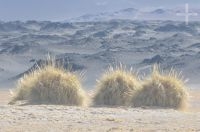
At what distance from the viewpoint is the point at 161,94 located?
13.8m

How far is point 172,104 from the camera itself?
13.9 meters

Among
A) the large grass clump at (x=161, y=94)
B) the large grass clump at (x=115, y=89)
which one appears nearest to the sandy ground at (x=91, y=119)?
the large grass clump at (x=161, y=94)

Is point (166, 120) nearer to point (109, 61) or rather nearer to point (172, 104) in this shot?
point (172, 104)

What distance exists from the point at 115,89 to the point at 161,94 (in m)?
0.98

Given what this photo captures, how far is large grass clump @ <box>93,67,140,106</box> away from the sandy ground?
0.95m

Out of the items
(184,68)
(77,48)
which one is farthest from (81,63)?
(77,48)

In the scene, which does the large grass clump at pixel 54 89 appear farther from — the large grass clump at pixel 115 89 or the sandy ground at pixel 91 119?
the sandy ground at pixel 91 119

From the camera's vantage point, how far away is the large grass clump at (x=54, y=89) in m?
14.0

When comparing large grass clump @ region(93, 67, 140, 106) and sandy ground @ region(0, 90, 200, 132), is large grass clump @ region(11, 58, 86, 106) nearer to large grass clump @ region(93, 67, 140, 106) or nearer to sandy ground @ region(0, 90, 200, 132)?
large grass clump @ region(93, 67, 140, 106)

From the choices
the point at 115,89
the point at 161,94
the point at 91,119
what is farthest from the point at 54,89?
the point at 91,119

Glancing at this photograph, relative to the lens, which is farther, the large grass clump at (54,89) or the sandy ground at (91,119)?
the large grass clump at (54,89)

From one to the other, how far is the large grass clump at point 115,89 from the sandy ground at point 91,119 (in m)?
0.95

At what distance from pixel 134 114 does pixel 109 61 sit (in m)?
36.1

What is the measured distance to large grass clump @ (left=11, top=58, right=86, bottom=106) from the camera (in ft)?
46.1
